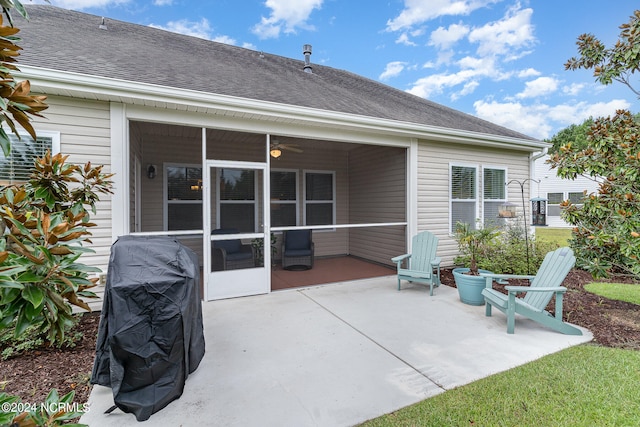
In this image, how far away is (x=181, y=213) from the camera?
6.82 metres

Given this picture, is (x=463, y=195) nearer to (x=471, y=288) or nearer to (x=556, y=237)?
(x=471, y=288)

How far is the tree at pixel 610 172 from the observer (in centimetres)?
335

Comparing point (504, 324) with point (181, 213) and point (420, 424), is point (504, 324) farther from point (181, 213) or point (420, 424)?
point (181, 213)

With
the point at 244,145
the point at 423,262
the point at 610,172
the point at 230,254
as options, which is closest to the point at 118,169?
the point at 230,254

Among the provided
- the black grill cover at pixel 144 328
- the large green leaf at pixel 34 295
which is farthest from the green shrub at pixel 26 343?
the large green leaf at pixel 34 295

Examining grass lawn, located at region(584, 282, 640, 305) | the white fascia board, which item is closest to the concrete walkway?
grass lawn, located at region(584, 282, 640, 305)

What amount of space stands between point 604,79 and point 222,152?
6.67 meters

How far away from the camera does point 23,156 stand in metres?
3.74

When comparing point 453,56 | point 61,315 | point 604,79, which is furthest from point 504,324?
point 453,56

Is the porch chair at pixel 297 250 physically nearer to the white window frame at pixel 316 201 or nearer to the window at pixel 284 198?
the window at pixel 284 198

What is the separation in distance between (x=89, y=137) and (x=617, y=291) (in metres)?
8.58

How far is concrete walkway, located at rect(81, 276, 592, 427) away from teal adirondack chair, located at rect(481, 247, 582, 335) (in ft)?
0.48

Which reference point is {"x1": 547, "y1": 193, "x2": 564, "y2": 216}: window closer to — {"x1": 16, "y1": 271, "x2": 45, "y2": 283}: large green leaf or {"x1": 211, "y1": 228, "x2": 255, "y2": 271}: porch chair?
{"x1": 211, "y1": 228, "x2": 255, "y2": 271}: porch chair

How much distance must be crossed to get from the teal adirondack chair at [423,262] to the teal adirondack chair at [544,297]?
1.20 meters
